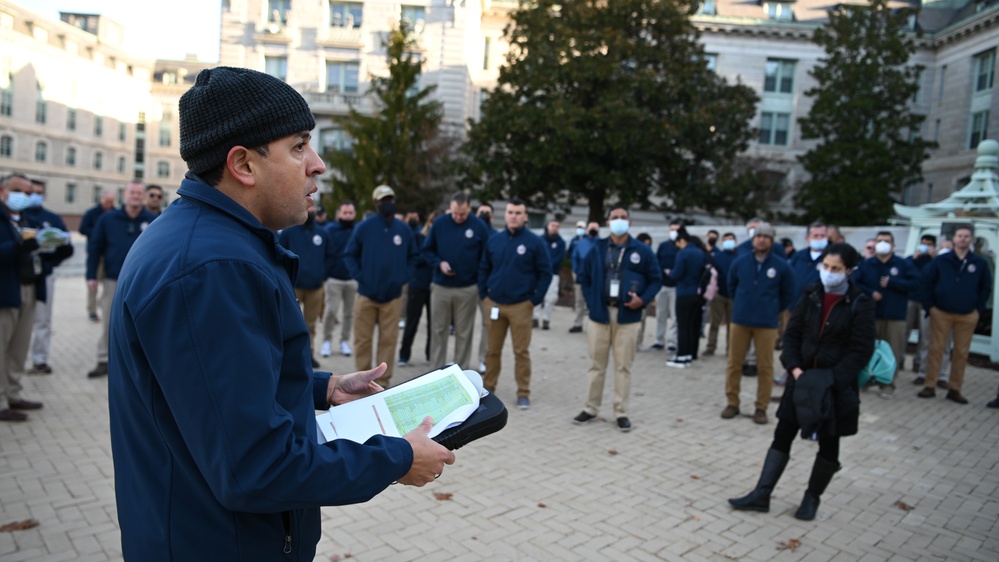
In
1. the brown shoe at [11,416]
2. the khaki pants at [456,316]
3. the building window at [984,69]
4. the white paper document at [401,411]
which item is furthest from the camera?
the building window at [984,69]

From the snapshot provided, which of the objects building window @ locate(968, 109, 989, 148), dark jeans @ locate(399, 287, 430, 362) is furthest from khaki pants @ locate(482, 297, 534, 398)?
building window @ locate(968, 109, 989, 148)

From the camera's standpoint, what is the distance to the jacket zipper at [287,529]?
5.76 ft

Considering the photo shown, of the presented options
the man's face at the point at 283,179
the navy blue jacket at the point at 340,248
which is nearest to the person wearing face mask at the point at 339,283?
the navy blue jacket at the point at 340,248

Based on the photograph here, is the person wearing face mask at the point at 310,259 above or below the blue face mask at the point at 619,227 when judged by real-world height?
below

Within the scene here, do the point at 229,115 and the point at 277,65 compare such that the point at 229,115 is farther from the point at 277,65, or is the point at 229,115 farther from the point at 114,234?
the point at 277,65

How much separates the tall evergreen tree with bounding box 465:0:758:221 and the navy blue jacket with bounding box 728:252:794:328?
17.9 meters

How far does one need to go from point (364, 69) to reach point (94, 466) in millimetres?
40547

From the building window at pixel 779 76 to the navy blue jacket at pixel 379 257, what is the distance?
137ft

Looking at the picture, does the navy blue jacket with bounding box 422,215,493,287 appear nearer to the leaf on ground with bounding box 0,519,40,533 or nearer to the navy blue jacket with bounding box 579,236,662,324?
the navy blue jacket with bounding box 579,236,662,324

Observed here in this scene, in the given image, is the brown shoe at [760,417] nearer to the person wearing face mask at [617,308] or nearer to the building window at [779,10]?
the person wearing face mask at [617,308]

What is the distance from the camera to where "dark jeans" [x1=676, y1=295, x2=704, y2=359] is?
11227 mm

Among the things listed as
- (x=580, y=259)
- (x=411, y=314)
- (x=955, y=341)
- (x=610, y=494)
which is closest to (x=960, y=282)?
(x=955, y=341)

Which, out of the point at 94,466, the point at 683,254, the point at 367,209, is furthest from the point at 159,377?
the point at 367,209

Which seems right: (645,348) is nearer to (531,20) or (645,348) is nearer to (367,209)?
(367,209)
